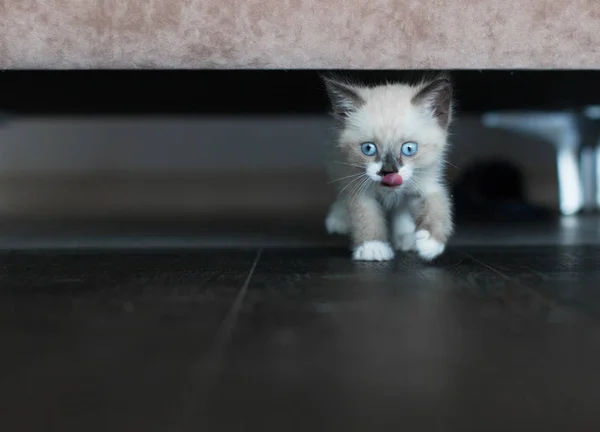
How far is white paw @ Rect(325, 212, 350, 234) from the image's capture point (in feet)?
6.10

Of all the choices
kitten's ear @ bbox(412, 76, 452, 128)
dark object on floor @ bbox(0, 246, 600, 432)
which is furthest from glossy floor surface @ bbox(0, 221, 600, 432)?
kitten's ear @ bbox(412, 76, 452, 128)

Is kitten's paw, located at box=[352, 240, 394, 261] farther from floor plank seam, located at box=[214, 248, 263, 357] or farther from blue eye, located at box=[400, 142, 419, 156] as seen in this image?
floor plank seam, located at box=[214, 248, 263, 357]

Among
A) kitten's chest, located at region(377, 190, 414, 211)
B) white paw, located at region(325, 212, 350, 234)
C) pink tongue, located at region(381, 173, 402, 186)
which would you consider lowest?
white paw, located at region(325, 212, 350, 234)

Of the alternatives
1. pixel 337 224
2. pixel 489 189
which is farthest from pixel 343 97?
pixel 489 189

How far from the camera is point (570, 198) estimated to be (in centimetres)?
267

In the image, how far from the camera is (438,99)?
1.42 meters

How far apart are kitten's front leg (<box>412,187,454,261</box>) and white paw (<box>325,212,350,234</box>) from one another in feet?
1.32

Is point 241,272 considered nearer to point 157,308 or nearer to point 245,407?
point 157,308

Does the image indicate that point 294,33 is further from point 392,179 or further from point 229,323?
point 229,323

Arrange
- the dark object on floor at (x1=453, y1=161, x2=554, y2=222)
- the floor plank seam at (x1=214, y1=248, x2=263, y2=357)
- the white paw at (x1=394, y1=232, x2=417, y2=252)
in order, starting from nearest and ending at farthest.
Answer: the floor plank seam at (x1=214, y1=248, x2=263, y2=357), the white paw at (x1=394, y1=232, x2=417, y2=252), the dark object on floor at (x1=453, y1=161, x2=554, y2=222)

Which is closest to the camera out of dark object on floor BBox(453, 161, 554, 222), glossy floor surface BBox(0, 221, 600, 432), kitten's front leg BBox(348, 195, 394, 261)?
glossy floor surface BBox(0, 221, 600, 432)

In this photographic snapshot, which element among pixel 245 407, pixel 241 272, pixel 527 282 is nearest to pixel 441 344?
pixel 245 407

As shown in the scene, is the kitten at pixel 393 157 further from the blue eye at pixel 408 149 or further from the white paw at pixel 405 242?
the white paw at pixel 405 242

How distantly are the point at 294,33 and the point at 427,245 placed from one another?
561mm
